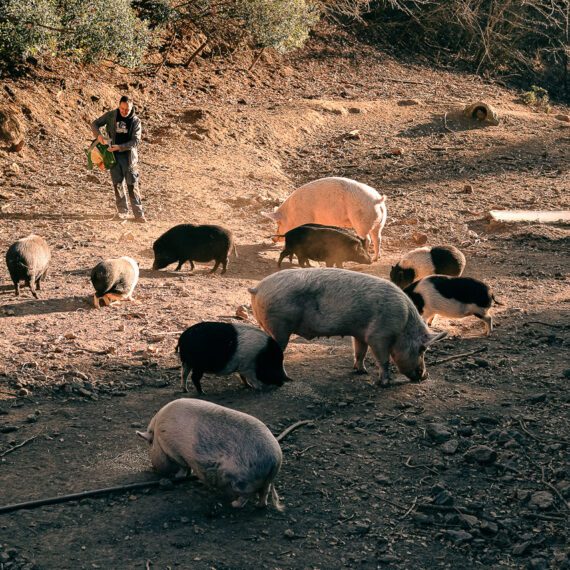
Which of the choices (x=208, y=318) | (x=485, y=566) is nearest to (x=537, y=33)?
(x=208, y=318)

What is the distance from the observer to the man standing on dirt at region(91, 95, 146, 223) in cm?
1247

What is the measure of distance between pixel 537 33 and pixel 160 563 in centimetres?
2211

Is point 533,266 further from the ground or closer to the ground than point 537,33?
closer to the ground

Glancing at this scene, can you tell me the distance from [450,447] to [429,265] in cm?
408

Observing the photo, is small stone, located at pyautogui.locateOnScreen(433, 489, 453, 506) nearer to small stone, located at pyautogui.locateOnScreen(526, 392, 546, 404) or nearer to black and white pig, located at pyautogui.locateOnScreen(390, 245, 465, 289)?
small stone, located at pyautogui.locateOnScreen(526, 392, 546, 404)

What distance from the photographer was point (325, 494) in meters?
5.55

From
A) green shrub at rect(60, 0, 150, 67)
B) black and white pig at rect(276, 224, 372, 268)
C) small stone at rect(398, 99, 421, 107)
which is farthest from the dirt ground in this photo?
small stone at rect(398, 99, 421, 107)

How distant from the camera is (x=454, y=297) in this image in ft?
27.8

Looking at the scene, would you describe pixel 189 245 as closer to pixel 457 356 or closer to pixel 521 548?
pixel 457 356

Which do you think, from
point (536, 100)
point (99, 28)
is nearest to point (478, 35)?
point (536, 100)

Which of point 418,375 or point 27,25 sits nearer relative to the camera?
point 418,375

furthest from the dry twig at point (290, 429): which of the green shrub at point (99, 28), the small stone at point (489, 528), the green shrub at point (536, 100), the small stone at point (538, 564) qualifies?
the green shrub at point (536, 100)

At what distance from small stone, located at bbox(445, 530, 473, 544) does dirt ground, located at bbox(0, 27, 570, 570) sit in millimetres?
12

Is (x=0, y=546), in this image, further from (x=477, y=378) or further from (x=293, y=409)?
(x=477, y=378)
